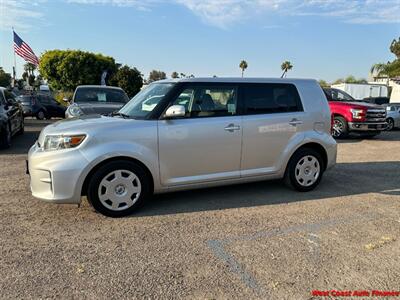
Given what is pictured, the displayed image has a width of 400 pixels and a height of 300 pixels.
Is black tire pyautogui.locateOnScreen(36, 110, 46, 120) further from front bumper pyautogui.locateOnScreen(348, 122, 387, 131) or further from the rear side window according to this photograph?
the rear side window

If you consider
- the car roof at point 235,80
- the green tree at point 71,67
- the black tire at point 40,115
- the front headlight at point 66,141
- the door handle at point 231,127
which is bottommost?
the black tire at point 40,115

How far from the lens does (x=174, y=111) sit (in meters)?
4.71

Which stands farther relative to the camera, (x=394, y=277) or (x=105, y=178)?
(x=105, y=178)

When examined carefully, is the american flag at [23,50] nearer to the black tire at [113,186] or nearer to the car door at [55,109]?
the car door at [55,109]

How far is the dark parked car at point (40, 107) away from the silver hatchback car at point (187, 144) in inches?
655

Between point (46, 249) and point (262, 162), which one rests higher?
point (262, 162)

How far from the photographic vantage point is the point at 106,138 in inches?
177

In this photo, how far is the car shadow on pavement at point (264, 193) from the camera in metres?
5.13

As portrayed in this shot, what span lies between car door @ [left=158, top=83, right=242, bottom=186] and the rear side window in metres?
0.25

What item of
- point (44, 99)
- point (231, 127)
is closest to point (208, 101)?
point (231, 127)

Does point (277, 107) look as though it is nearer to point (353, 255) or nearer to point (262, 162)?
point (262, 162)

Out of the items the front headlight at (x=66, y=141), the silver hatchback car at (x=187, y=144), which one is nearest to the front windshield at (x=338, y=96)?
the silver hatchback car at (x=187, y=144)

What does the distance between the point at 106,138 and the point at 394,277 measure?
3.35 metres

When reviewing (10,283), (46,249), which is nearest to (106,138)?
(46,249)
